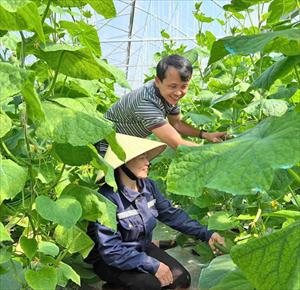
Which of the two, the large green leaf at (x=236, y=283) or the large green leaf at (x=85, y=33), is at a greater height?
the large green leaf at (x=85, y=33)

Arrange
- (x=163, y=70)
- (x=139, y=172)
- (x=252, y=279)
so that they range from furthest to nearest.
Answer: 1. (x=163, y=70)
2. (x=139, y=172)
3. (x=252, y=279)

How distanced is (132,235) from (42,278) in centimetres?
156

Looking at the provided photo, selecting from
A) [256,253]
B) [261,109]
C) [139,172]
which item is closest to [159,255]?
[139,172]

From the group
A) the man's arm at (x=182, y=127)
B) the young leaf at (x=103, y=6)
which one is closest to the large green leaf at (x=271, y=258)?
the young leaf at (x=103, y=6)

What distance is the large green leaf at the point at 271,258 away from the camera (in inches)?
36.2

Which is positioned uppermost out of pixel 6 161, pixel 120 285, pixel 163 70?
pixel 6 161

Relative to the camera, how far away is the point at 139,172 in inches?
107

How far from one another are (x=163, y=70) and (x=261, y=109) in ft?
3.71

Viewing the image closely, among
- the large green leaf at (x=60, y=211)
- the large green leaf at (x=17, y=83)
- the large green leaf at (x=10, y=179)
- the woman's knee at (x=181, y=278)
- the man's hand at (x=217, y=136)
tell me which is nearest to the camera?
the large green leaf at (x=17, y=83)

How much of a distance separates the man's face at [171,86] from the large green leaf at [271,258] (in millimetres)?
2042

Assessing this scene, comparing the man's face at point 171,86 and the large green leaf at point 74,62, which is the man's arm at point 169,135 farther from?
the large green leaf at point 74,62

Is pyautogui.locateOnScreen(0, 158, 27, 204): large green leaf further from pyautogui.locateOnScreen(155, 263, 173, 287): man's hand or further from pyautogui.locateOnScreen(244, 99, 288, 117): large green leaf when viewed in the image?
pyautogui.locateOnScreen(155, 263, 173, 287): man's hand

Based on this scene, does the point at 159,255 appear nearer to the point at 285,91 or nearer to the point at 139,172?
the point at 139,172

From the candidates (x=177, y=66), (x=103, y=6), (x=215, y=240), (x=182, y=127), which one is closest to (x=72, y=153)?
(x=103, y=6)
